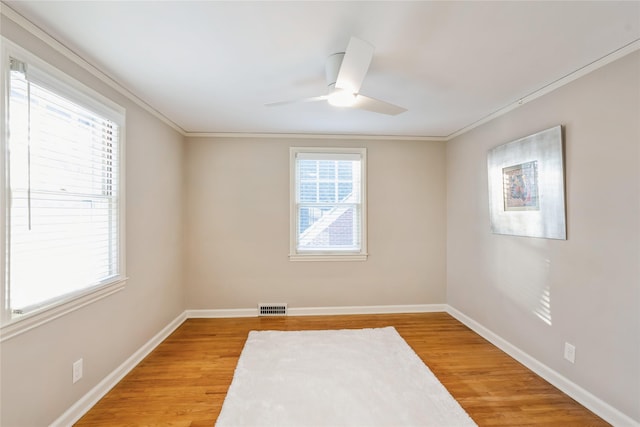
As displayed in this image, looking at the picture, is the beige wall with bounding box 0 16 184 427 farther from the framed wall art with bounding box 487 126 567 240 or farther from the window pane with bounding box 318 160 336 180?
the framed wall art with bounding box 487 126 567 240

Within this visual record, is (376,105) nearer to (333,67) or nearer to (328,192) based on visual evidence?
(333,67)

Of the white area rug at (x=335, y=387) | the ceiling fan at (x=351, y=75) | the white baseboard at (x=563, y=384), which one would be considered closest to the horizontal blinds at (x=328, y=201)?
the white area rug at (x=335, y=387)

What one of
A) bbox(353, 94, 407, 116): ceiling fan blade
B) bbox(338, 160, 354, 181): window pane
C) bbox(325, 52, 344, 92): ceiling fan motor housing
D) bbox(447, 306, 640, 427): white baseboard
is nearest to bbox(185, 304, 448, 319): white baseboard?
bbox(447, 306, 640, 427): white baseboard

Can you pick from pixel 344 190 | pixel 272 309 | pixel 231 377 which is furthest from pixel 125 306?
pixel 344 190

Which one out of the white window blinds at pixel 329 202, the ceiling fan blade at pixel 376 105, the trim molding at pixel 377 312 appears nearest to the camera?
the trim molding at pixel 377 312

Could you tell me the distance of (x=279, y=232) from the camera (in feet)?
12.6

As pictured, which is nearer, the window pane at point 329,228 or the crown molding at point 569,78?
the crown molding at point 569,78

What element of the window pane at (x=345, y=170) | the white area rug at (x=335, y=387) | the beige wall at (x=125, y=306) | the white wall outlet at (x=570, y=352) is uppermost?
the window pane at (x=345, y=170)

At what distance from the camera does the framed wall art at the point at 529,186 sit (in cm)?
225

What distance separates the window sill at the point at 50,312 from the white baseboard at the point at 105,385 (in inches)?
25.5

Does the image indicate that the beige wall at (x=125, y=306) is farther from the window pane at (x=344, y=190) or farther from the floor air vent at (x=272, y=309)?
the window pane at (x=344, y=190)

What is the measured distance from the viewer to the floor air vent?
380cm

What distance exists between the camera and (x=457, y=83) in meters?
2.34

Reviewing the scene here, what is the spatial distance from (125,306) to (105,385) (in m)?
0.59
